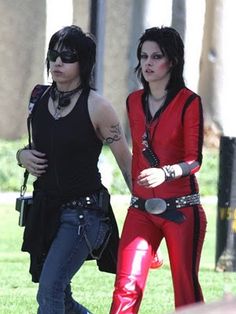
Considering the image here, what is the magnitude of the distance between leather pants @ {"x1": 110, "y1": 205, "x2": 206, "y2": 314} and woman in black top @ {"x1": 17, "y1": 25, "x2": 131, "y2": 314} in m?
0.26

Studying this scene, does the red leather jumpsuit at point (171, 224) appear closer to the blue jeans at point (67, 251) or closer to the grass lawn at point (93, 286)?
the blue jeans at point (67, 251)

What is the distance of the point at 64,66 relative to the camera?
6988 millimetres

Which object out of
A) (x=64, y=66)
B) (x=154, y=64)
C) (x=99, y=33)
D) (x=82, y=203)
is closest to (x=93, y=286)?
(x=82, y=203)

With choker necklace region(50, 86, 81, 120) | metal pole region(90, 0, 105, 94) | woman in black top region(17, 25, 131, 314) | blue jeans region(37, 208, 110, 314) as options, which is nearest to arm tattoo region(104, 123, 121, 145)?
woman in black top region(17, 25, 131, 314)

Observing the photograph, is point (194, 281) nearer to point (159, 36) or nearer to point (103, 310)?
point (159, 36)

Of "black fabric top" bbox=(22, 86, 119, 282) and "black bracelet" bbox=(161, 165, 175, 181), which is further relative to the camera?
"black fabric top" bbox=(22, 86, 119, 282)

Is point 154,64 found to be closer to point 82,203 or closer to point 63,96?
point 63,96

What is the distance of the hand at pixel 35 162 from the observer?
689 centimetres

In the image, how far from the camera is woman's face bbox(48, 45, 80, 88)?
6.99m

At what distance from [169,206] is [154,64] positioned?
0.79m

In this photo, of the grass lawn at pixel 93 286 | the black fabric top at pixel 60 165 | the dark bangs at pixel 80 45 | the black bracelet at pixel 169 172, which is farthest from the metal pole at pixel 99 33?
the black bracelet at pixel 169 172

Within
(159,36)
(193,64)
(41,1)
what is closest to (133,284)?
(159,36)

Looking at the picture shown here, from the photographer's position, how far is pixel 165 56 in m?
6.91

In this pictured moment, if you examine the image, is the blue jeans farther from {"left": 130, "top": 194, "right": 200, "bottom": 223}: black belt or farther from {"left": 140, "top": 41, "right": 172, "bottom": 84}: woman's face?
{"left": 140, "top": 41, "right": 172, "bottom": 84}: woman's face
